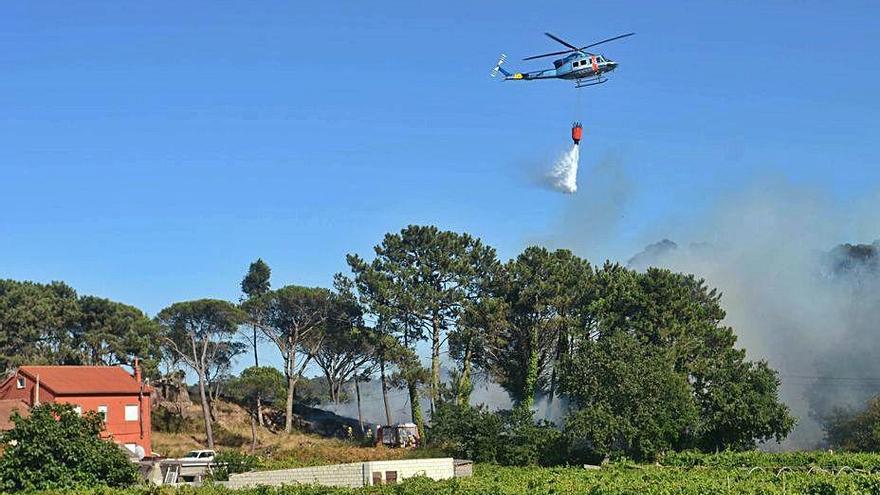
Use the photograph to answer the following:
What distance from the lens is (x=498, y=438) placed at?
2569 inches

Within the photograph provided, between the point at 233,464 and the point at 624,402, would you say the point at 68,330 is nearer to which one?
the point at 233,464

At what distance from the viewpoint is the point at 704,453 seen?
6369cm

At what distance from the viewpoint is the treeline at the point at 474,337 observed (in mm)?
65375

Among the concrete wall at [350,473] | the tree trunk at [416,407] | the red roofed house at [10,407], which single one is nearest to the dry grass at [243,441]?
the tree trunk at [416,407]

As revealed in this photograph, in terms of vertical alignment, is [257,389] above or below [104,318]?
below

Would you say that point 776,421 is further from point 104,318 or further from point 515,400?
point 104,318

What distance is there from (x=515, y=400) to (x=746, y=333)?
35333 mm

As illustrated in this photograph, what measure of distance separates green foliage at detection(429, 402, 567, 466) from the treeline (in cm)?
29

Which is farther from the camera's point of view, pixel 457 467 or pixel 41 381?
pixel 41 381

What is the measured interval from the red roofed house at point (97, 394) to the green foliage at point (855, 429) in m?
47.1

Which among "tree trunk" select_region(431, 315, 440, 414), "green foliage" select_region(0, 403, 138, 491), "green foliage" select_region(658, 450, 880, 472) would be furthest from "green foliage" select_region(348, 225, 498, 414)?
"green foliage" select_region(0, 403, 138, 491)

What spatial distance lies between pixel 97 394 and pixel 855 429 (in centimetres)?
5242

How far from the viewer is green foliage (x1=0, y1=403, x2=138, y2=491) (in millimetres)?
33281

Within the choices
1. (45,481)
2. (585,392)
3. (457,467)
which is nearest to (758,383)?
(585,392)
